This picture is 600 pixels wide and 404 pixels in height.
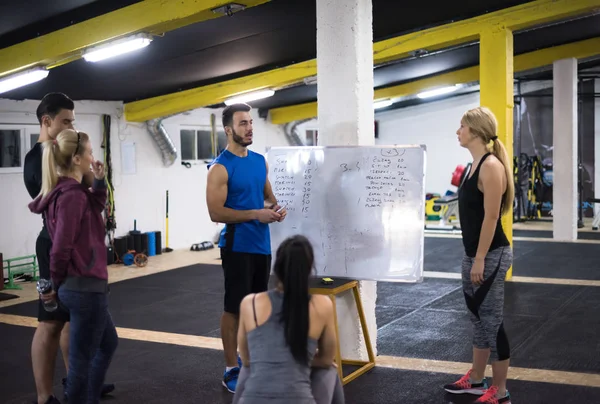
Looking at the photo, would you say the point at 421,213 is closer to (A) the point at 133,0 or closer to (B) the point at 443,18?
(A) the point at 133,0

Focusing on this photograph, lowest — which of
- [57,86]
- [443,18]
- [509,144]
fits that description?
[509,144]

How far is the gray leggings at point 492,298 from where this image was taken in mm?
3498

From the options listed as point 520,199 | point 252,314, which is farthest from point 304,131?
point 252,314

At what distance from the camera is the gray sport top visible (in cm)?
215

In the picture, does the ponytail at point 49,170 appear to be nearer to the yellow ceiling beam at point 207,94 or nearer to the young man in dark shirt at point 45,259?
the young man in dark shirt at point 45,259

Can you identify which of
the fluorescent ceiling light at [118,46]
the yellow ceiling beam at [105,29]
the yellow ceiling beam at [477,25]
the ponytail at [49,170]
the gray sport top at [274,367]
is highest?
the yellow ceiling beam at [477,25]

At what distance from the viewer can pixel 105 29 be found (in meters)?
5.76

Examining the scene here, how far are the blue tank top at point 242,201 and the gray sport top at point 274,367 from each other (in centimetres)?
168

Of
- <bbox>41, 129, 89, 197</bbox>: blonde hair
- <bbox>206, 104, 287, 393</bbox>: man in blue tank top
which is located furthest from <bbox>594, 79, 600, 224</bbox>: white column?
<bbox>41, 129, 89, 197</bbox>: blonde hair

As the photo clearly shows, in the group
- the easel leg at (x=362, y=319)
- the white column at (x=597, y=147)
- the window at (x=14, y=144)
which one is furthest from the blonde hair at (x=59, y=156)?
the white column at (x=597, y=147)

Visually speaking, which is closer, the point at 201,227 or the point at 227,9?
the point at 227,9

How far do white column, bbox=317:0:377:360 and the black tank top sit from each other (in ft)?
3.29

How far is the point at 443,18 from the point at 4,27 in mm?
4434

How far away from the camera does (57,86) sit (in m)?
8.12
